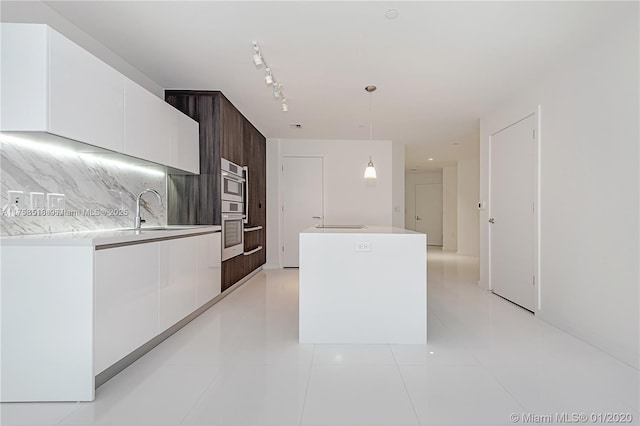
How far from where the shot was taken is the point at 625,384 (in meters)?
1.87

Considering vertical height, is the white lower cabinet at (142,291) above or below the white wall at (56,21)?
below

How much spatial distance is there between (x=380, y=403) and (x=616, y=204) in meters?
2.09

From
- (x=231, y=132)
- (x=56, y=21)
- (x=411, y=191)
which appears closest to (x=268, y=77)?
(x=231, y=132)

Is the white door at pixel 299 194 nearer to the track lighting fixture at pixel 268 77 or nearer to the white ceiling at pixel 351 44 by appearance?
A: the white ceiling at pixel 351 44

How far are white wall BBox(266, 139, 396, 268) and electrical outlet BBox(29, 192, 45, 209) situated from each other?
3.89 metres

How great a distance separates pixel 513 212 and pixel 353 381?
2.77 m

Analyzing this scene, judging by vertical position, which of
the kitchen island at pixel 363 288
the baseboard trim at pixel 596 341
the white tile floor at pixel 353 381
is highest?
the kitchen island at pixel 363 288

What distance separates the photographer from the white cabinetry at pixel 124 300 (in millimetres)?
1746

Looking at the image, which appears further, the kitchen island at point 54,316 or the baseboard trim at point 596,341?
the baseboard trim at point 596,341

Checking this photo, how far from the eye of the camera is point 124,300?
76.1 inches

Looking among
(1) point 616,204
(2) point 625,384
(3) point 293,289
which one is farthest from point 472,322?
(3) point 293,289

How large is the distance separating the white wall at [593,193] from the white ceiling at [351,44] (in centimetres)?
25

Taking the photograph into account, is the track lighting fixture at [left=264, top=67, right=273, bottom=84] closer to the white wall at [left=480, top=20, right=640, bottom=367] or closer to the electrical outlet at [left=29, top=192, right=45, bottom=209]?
the electrical outlet at [left=29, top=192, right=45, bottom=209]

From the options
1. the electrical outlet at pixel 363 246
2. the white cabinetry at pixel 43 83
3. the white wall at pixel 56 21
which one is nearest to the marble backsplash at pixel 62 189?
the white cabinetry at pixel 43 83
